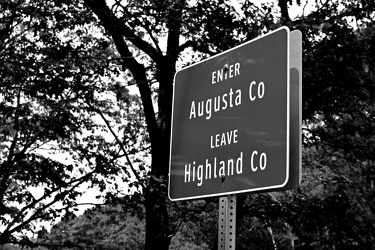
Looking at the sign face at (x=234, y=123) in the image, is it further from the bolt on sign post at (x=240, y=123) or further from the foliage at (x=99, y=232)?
the foliage at (x=99, y=232)

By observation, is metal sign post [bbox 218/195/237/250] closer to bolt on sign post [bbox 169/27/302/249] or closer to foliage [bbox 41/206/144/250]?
bolt on sign post [bbox 169/27/302/249]

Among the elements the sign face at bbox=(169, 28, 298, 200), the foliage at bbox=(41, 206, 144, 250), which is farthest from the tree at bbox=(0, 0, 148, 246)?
the sign face at bbox=(169, 28, 298, 200)

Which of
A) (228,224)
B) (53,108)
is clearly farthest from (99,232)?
(228,224)

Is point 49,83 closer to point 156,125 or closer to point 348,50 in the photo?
point 156,125

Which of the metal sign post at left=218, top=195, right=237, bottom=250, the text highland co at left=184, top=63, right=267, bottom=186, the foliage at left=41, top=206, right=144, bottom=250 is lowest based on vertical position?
the metal sign post at left=218, top=195, right=237, bottom=250

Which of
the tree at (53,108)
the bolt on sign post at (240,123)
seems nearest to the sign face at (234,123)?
the bolt on sign post at (240,123)

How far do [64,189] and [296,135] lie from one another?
9.70 metres

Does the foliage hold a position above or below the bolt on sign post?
above

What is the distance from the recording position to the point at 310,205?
38.7 feet

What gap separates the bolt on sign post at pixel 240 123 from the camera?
2666 millimetres

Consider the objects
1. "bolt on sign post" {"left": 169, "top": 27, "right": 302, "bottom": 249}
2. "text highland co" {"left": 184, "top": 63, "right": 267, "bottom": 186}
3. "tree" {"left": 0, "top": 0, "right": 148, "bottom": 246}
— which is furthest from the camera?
"tree" {"left": 0, "top": 0, "right": 148, "bottom": 246}

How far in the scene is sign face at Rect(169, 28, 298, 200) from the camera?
2.70 metres

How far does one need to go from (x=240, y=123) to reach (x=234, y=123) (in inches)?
1.6

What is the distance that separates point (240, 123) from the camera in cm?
291
